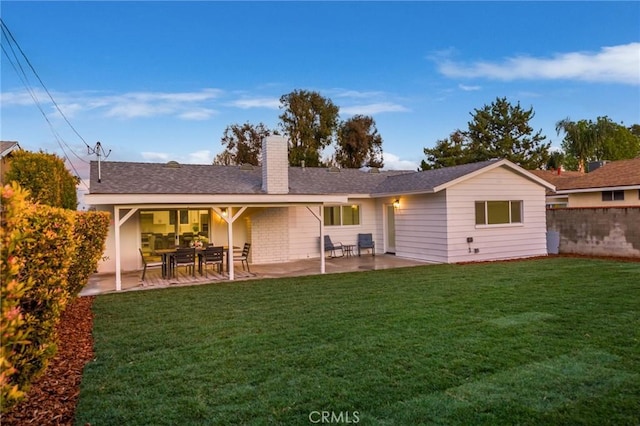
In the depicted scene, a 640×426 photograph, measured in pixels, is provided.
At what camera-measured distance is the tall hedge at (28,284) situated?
6.86ft

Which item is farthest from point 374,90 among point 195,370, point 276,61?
point 195,370

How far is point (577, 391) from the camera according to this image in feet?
12.0

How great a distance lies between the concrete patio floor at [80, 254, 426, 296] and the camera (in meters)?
10.2

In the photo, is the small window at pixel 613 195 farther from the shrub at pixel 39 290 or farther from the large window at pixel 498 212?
the shrub at pixel 39 290

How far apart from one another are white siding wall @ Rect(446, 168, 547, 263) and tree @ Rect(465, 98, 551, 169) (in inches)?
767

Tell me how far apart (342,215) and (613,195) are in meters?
12.5

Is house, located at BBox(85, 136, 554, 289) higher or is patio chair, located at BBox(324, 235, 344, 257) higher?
house, located at BBox(85, 136, 554, 289)

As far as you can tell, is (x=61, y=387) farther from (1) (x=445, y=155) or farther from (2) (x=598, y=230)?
(1) (x=445, y=155)

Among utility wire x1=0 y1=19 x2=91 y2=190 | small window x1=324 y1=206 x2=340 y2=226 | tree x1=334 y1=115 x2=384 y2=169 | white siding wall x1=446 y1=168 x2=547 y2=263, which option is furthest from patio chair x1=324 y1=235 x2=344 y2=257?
tree x1=334 y1=115 x2=384 y2=169

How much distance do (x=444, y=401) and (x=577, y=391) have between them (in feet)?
4.09

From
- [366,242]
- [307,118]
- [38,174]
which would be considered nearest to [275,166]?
[366,242]

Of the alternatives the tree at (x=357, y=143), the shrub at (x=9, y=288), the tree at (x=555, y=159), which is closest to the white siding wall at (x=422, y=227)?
the shrub at (x=9, y=288)

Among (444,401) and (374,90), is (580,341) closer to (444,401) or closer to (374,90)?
(444,401)

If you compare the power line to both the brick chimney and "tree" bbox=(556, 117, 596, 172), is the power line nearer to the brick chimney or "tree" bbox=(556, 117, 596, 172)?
the brick chimney
